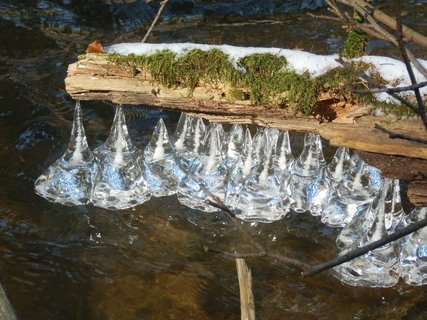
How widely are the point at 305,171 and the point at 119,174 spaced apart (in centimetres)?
123

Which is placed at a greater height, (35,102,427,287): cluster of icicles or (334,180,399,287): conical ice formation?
(35,102,427,287): cluster of icicles

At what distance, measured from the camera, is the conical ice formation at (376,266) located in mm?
4363

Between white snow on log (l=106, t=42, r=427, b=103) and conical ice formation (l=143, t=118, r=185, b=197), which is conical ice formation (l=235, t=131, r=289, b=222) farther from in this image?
Answer: white snow on log (l=106, t=42, r=427, b=103)

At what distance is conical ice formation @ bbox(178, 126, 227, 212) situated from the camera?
4.86 metres

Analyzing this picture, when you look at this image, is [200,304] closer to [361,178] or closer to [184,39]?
[361,178]

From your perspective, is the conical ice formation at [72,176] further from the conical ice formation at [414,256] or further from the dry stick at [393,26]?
the dry stick at [393,26]

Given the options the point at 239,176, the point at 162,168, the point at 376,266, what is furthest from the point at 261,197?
the point at 376,266

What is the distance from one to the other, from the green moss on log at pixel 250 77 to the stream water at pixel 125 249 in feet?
3.73

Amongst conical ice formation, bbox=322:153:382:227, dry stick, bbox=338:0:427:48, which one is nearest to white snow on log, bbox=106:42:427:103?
dry stick, bbox=338:0:427:48

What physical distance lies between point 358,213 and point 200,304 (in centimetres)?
120

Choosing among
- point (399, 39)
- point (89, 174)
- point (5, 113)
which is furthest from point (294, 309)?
point (5, 113)

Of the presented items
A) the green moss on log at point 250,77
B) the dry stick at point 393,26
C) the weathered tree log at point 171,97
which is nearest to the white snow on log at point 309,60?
the green moss on log at point 250,77

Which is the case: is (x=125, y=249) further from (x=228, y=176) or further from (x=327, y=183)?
(x=327, y=183)

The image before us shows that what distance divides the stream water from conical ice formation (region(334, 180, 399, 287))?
59mm
